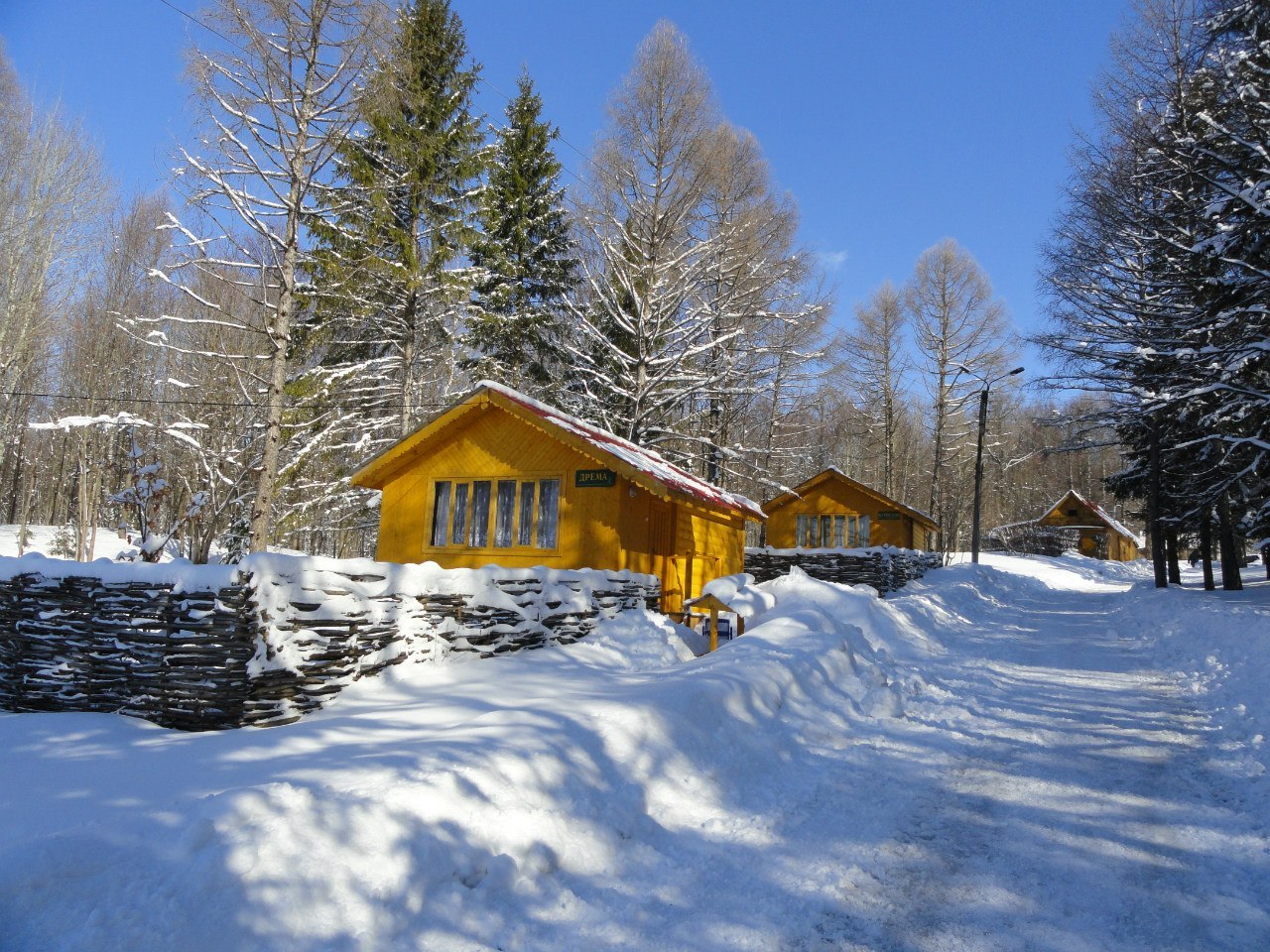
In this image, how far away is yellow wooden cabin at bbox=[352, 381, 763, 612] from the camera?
13.2 meters

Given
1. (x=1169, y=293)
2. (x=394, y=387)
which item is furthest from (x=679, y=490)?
(x=1169, y=293)

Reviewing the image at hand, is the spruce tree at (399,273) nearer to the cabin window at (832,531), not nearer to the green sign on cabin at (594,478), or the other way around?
the green sign on cabin at (594,478)

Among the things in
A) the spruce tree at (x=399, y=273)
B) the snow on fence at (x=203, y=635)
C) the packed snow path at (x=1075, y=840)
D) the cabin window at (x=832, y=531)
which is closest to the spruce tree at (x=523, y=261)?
the spruce tree at (x=399, y=273)

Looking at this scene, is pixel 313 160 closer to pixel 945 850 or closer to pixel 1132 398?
pixel 945 850

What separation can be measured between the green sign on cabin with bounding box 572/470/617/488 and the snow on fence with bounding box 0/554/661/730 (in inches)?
220

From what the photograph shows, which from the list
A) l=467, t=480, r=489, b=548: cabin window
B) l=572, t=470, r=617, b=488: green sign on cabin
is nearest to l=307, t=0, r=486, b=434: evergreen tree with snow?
l=467, t=480, r=489, b=548: cabin window

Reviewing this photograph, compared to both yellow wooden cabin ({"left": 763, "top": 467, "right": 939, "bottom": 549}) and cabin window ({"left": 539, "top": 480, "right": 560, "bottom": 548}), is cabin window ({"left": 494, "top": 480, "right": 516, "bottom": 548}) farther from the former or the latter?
yellow wooden cabin ({"left": 763, "top": 467, "right": 939, "bottom": 549})

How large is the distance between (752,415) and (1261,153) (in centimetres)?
1868

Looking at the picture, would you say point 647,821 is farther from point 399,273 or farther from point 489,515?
point 399,273

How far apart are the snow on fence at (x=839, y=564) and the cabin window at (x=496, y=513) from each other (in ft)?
34.3

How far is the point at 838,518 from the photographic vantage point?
102ft

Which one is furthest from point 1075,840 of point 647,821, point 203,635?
point 203,635

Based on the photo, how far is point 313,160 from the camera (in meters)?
12.6

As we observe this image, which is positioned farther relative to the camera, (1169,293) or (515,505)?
(1169,293)
